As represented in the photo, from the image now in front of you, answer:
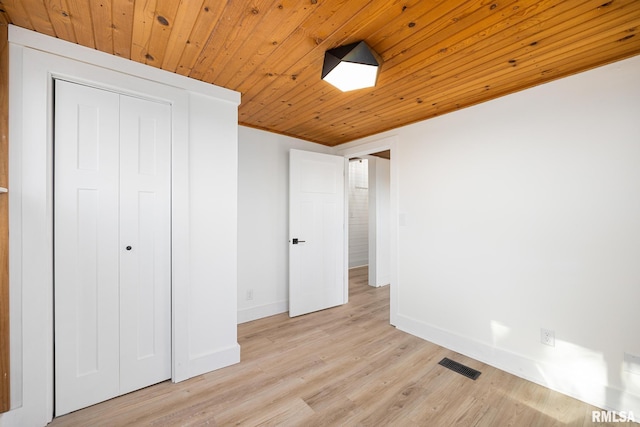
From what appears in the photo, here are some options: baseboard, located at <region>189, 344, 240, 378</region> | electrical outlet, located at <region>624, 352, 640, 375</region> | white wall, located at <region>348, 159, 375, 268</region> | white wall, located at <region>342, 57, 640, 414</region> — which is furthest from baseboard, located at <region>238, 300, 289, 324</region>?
electrical outlet, located at <region>624, 352, 640, 375</region>

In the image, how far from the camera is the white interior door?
3.41 metres

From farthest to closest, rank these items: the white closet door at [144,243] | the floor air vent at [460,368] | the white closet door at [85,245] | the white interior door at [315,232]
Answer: the white interior door at [315,232], the floor air vent at [460,368], the white closet door at [144,243], the white closet door at [85,245]

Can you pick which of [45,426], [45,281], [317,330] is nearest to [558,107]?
[317,330]

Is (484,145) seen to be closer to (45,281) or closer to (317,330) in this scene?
(317,330)

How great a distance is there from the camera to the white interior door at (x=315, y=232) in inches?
134

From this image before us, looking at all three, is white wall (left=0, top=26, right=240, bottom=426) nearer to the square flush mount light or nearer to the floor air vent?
Result: the square flush mount light

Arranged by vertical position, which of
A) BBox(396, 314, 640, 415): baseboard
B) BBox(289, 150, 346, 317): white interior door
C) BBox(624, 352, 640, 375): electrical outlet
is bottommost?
BBox(396, 314, 640, 415): baseboard

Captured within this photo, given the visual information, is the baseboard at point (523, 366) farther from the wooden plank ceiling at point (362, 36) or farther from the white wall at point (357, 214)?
the white wall at point (357, 214)

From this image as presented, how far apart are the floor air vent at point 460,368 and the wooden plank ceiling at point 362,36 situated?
7.92 feet

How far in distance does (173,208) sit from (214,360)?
4.35ft

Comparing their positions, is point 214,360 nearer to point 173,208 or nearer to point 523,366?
point 173,208

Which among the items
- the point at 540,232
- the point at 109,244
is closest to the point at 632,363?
the point at 540,232

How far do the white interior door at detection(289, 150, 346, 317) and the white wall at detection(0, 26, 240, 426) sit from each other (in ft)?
3.82

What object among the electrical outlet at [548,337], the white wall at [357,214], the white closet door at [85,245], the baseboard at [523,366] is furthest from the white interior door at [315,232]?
the white wall at [357,214]
